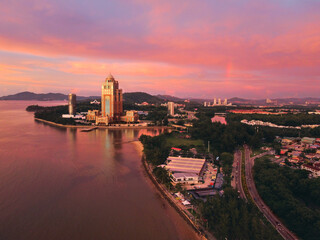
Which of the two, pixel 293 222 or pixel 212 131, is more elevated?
pixel 212 131

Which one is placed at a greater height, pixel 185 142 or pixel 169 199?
pixel 185 142

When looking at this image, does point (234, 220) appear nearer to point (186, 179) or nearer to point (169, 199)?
point (169, 199)

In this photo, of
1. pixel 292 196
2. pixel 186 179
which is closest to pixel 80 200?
pixel 186 179

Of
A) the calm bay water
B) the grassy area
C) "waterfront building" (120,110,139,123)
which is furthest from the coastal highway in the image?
"waterfront building" (120,110,139,123)

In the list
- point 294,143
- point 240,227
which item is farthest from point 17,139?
point 294,143

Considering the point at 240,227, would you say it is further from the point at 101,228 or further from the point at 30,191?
the point at 30,191
